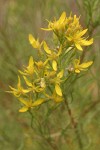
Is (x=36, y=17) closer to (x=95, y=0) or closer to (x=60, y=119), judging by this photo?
(x=60, y=119)

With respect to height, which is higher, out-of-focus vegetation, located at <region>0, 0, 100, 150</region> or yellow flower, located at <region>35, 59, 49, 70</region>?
out-of-focus vegetation, located at <region>0, 0, 100, 150</region>

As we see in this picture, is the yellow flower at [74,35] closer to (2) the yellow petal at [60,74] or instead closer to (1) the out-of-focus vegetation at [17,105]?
(2) the yellow petal at [60,74]

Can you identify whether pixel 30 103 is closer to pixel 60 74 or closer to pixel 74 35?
pixel 60 74

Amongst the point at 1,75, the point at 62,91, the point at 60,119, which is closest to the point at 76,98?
the point at 60,119

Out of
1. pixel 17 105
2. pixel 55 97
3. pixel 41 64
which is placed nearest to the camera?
pixel 41 64

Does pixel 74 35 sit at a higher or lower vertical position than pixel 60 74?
higher

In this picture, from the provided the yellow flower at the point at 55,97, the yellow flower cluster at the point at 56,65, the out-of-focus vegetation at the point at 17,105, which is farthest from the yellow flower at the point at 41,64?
the out-of-focus vegetation at the point at 17,105

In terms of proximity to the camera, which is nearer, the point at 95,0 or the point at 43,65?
the point at 43,65

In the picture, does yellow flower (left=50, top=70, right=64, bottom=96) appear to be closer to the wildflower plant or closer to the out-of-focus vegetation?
the wildflower plant

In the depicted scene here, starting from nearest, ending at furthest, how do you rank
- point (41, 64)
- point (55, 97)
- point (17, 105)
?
point (41, 64), point (55, 97), point (17, 105)

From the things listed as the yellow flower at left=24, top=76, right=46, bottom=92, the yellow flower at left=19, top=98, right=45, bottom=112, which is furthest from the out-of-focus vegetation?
the yellow flower at left=24, top=76, right=46, bottom=92

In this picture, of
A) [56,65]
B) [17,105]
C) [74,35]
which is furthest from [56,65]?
[17,105]
